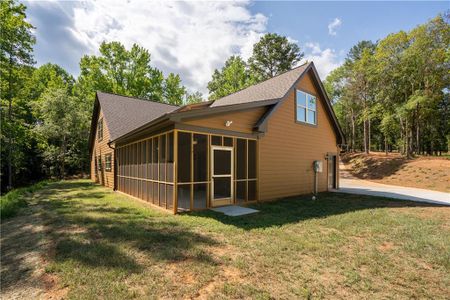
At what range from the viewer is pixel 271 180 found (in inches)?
382

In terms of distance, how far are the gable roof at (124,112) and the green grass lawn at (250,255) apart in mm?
7765

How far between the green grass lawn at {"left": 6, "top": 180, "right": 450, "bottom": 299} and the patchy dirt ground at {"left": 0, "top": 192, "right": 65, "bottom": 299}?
5.9 inches

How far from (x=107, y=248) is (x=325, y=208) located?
6.86m

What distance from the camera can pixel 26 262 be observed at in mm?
3902

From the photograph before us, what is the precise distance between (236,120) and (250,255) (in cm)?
532

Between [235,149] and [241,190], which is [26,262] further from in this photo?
[241,190]

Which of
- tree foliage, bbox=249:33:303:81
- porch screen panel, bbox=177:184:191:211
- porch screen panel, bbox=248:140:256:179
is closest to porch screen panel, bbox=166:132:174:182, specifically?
porch screen panel, bbox=177:184:191:211

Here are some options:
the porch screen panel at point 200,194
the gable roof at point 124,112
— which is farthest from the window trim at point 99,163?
the porch screen panel at point 200,194

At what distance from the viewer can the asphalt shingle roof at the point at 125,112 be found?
46.2 ft

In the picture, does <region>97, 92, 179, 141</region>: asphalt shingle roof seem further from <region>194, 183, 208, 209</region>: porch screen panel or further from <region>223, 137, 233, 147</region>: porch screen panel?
<region>223, 137, 233, 147</region>: porch screen panel

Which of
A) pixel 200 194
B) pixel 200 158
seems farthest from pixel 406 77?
pixel 200 194

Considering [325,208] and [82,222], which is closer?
[82,222]

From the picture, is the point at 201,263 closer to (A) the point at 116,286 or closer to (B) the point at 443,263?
(A) the point at 116,286

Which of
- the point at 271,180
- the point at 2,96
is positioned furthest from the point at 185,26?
the point at 2,96
